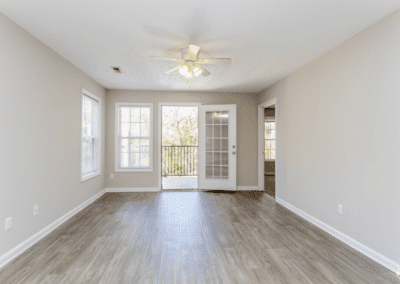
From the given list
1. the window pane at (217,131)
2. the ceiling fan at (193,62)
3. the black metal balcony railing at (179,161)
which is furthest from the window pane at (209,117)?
the ceiling fan at (193,62)

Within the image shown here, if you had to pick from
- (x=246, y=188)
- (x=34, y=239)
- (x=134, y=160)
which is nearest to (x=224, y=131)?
(x=246, y=188)

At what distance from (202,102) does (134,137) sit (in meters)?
1.85

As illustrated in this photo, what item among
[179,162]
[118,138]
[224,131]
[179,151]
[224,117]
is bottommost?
[179,162]

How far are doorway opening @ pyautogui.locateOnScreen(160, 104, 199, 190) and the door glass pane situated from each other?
0.60 m

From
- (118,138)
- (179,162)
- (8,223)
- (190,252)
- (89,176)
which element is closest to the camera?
(8,223)

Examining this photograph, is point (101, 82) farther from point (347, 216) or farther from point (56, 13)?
point (347, 216)

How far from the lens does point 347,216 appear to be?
2678mm

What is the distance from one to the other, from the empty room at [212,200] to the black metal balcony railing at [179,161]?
300 cm

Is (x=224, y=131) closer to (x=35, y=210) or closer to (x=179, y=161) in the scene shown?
(x=179, y=161)

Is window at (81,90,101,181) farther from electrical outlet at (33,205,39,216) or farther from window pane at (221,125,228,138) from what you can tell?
window pane at (221,125,228,138)

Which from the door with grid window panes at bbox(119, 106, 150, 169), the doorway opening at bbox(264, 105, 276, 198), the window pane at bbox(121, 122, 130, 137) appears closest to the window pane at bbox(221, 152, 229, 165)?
the door with grid window panes at bbox(119, 106, 150, 169)

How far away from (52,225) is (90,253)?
3.43 feet

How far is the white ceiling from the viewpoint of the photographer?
2.05 metres

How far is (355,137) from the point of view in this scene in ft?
8.43
